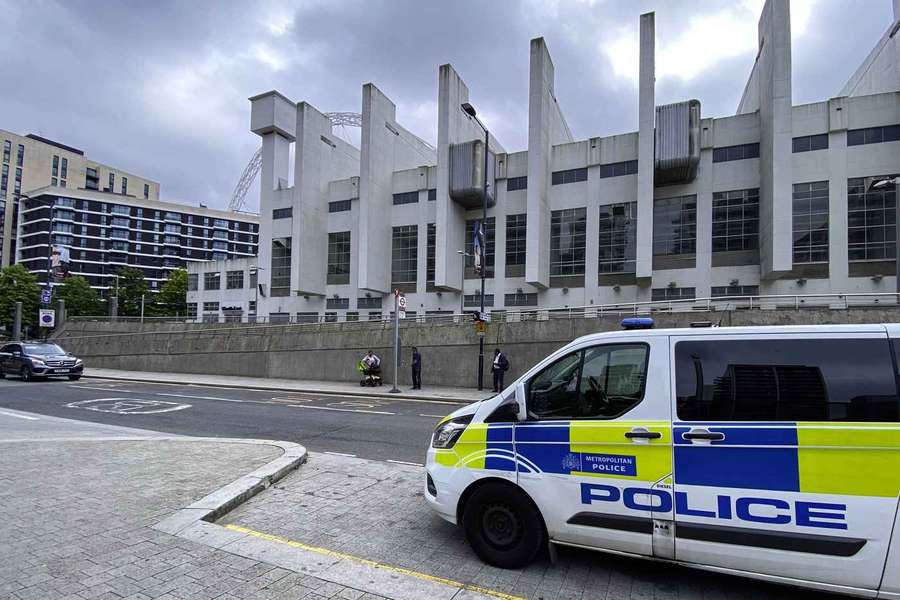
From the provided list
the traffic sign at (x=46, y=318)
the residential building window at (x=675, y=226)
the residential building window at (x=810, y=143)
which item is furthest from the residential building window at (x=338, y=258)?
the residential building window at (x=810, y=143)

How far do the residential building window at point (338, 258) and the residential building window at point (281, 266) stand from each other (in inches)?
200

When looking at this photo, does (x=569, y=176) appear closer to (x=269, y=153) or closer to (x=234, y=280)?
(x=269, y=153)

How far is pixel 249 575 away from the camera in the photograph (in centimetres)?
359

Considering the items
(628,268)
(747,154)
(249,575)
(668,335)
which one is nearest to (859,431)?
(668,335)

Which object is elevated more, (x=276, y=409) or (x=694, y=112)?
(x=694, y=112)

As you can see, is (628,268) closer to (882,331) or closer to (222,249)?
(882,331)

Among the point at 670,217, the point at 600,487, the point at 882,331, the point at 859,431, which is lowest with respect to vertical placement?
the point at 600,487

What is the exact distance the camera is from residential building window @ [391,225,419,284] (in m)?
46.7

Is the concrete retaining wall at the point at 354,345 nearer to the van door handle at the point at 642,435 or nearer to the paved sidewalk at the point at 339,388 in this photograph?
the paved sidewalk at the point at 339,388

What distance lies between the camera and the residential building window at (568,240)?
131ft

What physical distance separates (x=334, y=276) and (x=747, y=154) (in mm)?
38812

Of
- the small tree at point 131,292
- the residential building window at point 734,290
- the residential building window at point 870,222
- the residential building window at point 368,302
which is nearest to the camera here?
the residential building window at point 870,222

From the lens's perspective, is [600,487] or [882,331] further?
[600,487]

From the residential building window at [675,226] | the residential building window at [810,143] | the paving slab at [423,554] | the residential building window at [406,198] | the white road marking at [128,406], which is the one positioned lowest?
the white road marking at [128,406]
